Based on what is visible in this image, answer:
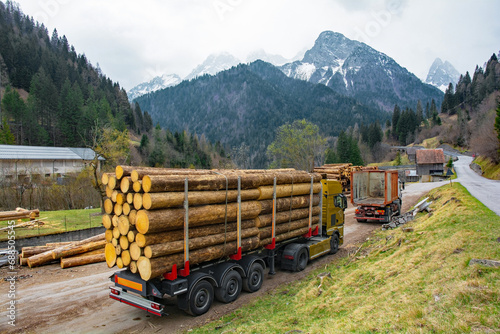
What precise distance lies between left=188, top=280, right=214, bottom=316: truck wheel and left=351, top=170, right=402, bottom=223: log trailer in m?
14.0

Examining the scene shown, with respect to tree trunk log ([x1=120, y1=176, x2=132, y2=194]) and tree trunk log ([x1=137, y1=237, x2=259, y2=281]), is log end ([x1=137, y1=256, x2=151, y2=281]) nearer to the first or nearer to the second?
tree trunk log ([x1=137, y1=237, x2=259, y2=281])

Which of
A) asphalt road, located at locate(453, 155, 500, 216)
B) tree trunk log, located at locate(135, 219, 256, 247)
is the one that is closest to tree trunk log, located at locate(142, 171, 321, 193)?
tree trunk log, located at locate(135, 219, 256, 247)

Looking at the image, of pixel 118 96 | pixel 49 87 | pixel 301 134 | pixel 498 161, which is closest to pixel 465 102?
pixel 498 161

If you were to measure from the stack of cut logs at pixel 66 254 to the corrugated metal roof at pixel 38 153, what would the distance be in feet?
130

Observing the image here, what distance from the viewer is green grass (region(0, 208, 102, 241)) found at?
16.4 meters

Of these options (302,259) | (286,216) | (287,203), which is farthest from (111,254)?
(302,259)

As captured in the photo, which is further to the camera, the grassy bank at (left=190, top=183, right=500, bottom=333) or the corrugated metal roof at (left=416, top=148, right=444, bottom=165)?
the corrugated metal roof at (left=416, top=148, right=444, bottom=165)

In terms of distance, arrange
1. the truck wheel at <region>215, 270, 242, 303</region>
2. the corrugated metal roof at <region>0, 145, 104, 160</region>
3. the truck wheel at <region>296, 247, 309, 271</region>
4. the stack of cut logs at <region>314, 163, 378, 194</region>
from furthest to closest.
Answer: the corrugated metal roof at <region>0, 145, 104, 160</region>
the stack of cut logs at <region>314, 163, 378, 194</region>
the truck wheel at <region>296, 247, 309, 271</region>
the truck wheel at <region>215, 270, 242, 303</region>

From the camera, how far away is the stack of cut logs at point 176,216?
738 cm

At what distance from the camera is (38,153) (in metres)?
54.2

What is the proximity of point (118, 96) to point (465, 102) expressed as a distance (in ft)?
467

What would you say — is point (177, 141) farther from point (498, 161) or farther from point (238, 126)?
point (238, 126)

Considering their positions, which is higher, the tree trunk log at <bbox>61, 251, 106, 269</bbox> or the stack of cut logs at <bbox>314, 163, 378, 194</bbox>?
the stack of cut logs at <bbox>314, 163, 378, 194</bbox>

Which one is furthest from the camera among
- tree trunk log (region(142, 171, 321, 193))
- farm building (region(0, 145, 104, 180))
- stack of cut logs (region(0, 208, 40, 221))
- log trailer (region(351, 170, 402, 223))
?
farm building (region(0, 145, 104, 180))
